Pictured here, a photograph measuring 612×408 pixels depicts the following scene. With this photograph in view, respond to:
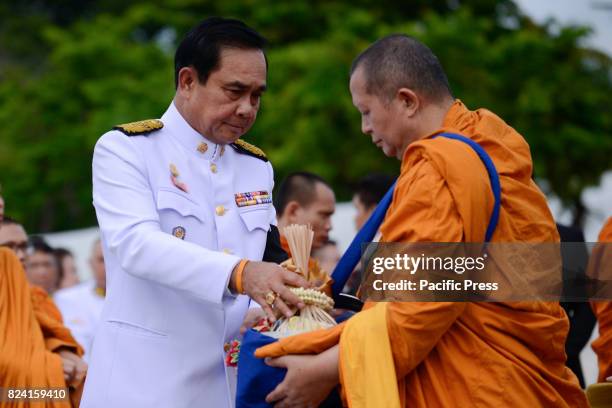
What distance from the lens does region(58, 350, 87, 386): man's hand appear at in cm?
502

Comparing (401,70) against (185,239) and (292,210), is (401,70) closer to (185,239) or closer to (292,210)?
(185,239)

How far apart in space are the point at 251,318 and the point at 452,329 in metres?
→ 0.83

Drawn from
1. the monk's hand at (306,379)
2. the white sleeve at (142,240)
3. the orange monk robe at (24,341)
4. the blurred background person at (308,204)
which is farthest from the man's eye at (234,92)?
the blurred background person at (308,204)

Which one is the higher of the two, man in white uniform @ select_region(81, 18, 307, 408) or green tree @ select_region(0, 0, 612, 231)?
green tree @ select_region(0, 0, 612, 231)

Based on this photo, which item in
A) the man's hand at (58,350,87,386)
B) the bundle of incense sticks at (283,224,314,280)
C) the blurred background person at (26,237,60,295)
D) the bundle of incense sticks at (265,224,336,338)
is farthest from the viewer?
the blurred background person at (26,237,60,295)

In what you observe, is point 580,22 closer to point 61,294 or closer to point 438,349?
point 61,294

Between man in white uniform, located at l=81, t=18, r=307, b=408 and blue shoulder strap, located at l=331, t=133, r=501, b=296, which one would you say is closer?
blue shoulder strap, located at l=331, t=133, r=501, b=296

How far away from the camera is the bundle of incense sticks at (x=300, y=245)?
10.8 feet

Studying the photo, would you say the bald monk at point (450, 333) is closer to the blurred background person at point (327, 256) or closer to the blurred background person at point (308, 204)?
the blurred background person at point (308, 204)

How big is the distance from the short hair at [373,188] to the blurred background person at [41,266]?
3558mm

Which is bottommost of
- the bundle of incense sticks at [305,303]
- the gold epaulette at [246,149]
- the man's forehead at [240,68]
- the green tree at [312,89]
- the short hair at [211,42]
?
the bundle of incense sticks at [305,303]

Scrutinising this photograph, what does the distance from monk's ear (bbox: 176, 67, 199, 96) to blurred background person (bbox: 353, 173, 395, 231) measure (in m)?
3.23

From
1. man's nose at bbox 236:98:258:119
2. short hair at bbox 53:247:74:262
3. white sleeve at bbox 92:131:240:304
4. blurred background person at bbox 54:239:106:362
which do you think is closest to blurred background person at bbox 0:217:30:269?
blurred background person at bbox 54:239:106:362

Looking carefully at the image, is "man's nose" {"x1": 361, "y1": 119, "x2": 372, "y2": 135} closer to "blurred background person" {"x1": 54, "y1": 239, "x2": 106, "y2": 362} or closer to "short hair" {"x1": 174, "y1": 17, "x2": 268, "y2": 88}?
"short hair" {"x1": 174, "y1": 17, "x2": 268, "y2": 88}
